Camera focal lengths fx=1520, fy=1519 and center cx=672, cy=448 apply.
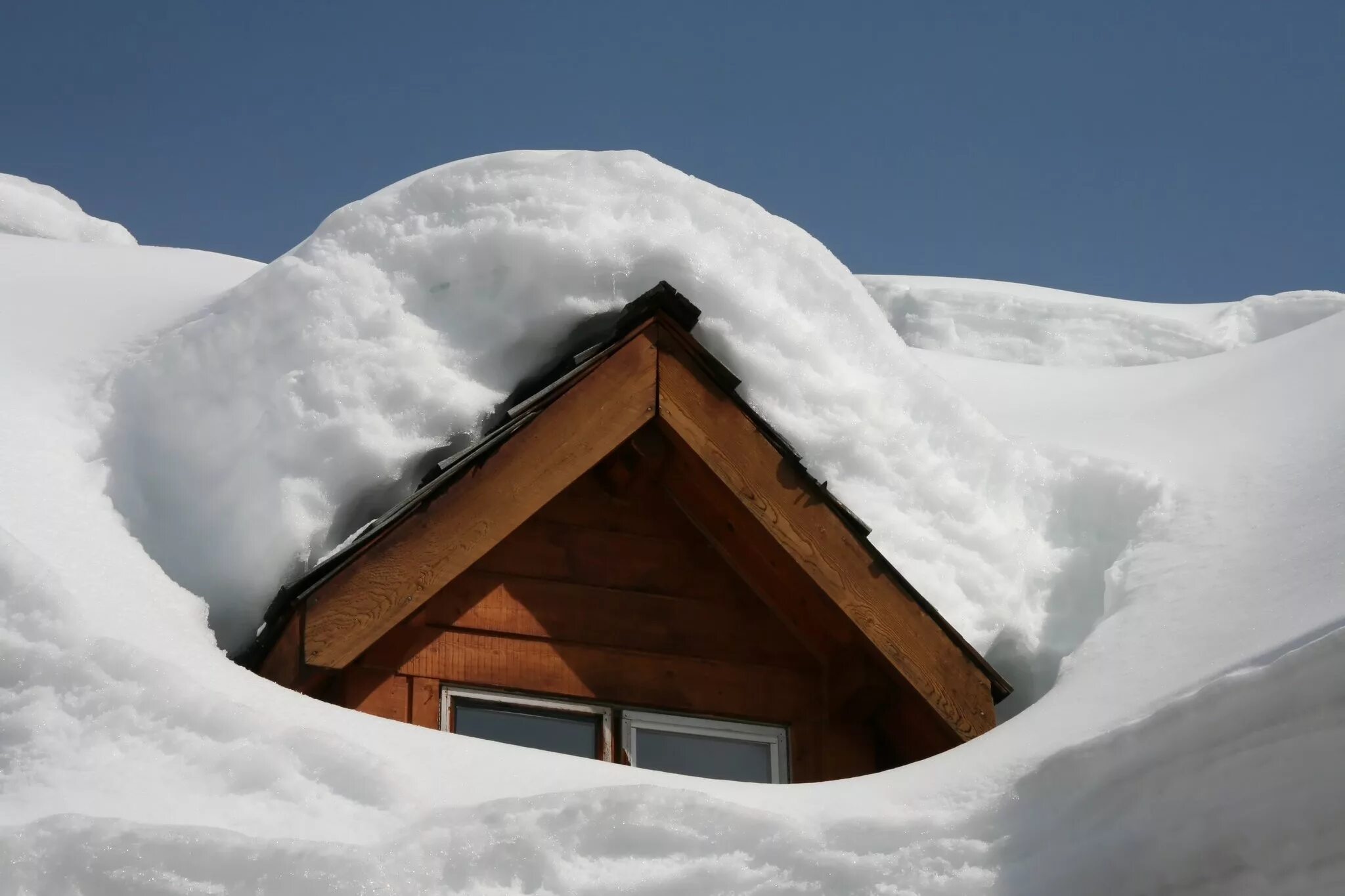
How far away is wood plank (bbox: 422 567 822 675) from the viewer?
352cm

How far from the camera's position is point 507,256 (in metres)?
3.70

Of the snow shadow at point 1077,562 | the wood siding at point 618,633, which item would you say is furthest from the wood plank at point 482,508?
the snow shadow at point 1077,562

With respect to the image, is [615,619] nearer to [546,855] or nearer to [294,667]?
[294,667]

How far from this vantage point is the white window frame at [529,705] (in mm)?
3436

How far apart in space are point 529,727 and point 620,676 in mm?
248

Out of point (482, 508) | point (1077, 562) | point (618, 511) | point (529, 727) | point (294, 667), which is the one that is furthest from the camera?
point (1077, 562)

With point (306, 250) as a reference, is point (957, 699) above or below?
below

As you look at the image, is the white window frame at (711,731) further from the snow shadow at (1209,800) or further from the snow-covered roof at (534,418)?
the snow shadow at (1209,800)

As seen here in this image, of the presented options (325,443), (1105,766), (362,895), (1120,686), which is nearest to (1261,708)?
(1105,766)

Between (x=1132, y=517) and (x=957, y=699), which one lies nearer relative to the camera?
(x=957, y=699)

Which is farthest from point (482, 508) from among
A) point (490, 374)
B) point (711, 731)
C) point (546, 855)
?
point (546, 855)

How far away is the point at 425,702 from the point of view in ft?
11.2

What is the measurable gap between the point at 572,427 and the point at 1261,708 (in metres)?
1.62

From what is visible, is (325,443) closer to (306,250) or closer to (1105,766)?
(306,250)
